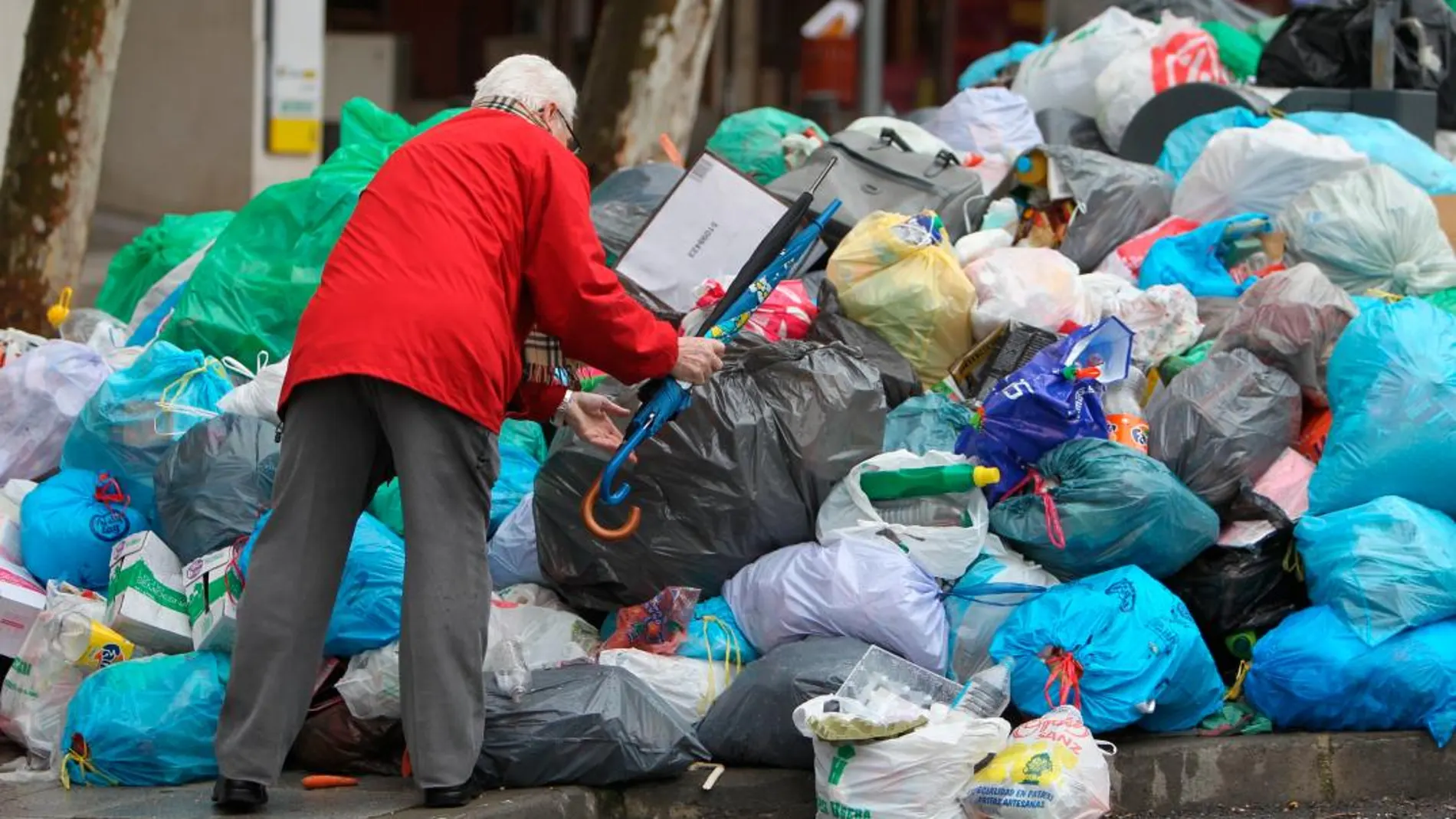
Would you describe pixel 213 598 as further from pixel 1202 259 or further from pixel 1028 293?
pixel 1202 259

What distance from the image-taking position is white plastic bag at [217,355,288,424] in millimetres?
4852

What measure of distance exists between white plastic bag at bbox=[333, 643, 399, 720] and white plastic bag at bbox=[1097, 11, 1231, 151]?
4048 millimetres

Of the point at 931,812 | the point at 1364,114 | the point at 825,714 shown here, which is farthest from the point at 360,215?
the point at 1364,114

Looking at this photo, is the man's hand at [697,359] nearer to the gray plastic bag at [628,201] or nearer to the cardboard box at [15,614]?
the gray plastic bag at [628,201]

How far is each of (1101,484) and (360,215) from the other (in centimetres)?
177

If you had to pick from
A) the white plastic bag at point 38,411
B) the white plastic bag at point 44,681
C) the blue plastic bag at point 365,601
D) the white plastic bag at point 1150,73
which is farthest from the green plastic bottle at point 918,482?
the white plastic bag at point 1150,73

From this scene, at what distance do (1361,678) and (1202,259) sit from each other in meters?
1.71

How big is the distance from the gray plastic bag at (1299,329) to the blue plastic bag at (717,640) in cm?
159

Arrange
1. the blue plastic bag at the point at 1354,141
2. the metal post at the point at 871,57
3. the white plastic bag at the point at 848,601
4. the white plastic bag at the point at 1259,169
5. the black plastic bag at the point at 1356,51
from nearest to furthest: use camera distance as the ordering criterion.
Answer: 1. the white plastic bag at the point at 848,601
2. the white plastic bag at the point at 1259,169
3. the blue plastic bag at the point at 1354,141
4. the black plastic bag at the point at 1356,51
5. the metal post at the point at 871,57

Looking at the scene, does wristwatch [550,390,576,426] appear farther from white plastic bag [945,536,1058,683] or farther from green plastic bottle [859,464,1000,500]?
white plastic bag [945,536,1058,683]

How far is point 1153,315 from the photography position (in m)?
5.32

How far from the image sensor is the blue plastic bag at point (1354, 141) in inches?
248

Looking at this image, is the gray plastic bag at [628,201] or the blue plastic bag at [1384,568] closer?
the blue plastic bag at [1384,568]

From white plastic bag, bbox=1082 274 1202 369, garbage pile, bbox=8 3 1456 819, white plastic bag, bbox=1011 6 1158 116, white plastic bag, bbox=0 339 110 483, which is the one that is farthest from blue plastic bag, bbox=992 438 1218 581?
white plastic bag, bbox=1011 6 1158 116
